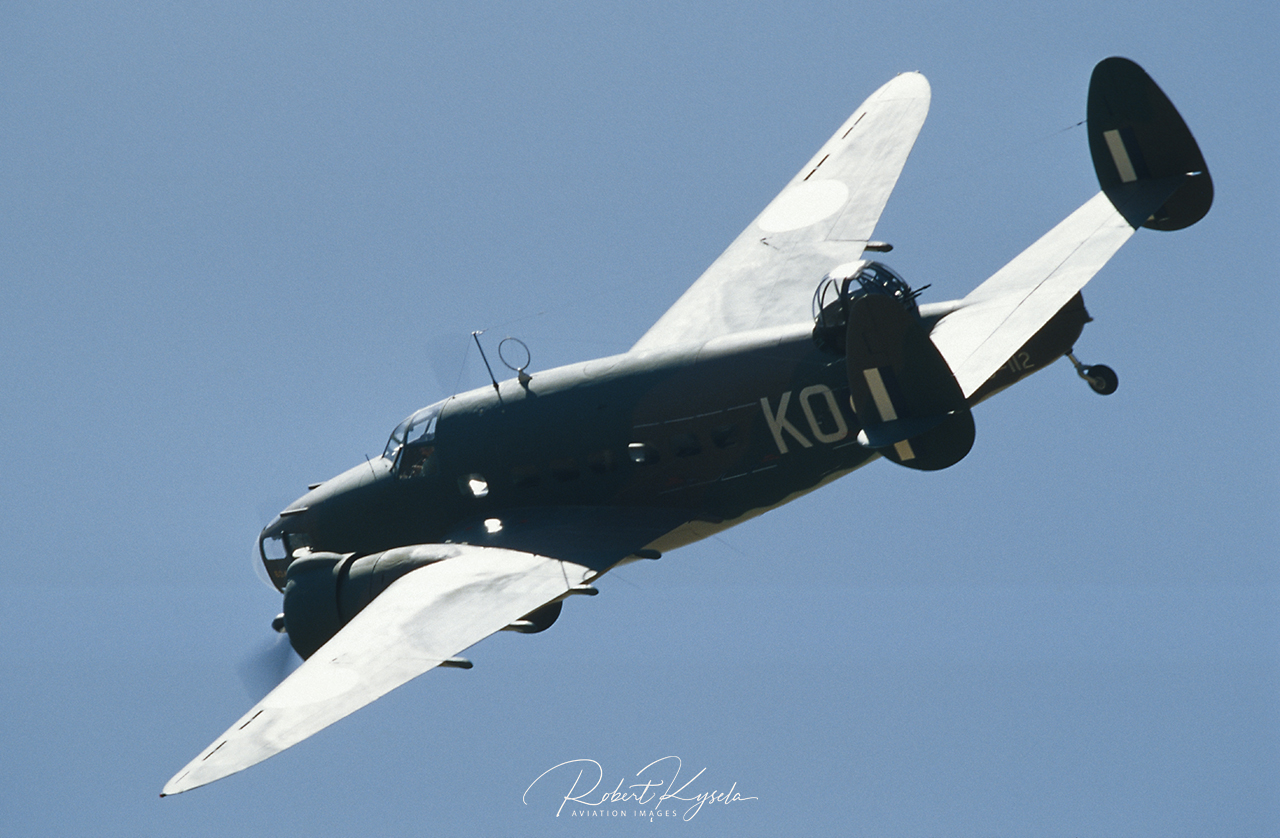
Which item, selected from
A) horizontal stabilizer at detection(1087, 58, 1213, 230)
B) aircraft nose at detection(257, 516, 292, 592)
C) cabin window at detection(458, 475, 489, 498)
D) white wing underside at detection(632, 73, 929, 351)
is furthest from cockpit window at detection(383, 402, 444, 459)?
horizontal stabilizer at detection(1087, 58, 1213, 230)

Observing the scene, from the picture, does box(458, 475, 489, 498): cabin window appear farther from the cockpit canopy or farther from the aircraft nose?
the aircraft nose

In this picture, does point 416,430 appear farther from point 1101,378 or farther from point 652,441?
point 1101,378

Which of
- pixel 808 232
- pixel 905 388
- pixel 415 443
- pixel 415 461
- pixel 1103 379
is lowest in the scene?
pixel 1103 379

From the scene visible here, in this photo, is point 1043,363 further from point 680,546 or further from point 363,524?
point 363,524

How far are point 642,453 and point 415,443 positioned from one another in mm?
4212

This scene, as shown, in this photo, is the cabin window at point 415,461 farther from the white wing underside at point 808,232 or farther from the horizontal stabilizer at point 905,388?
the horizontal stabilizer at point 905,388

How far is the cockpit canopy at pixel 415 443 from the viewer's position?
24.8 metres

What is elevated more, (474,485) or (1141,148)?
(1141,148)

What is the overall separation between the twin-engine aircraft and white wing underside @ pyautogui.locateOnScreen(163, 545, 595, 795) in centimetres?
4

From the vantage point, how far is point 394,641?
20453 millimetres

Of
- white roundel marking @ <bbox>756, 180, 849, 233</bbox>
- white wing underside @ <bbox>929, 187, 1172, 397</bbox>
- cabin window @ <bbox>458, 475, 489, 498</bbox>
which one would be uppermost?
white roundel marking @ <bbox>756, 180, 849, 233</bbox>

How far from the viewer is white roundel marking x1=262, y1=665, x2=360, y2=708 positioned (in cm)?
1930

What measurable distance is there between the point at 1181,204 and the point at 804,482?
7.11 metres

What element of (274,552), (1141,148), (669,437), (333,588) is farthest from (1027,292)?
(274,552)
